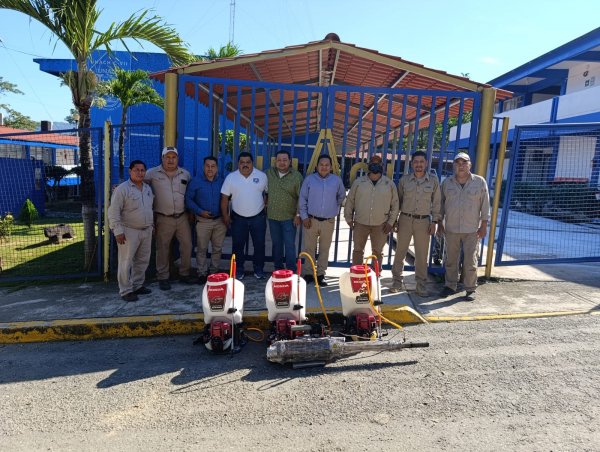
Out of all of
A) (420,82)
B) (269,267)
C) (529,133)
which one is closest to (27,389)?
(269,267)

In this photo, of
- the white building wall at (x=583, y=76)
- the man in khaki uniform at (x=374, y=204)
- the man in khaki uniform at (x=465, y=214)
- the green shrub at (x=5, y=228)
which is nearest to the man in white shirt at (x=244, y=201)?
the man in khaki uniform at (x=374, y=204)

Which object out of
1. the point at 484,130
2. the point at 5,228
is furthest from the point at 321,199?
the point at 5,228

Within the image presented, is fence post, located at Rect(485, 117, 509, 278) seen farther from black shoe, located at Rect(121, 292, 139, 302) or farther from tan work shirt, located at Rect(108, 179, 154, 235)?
black shoe, located at Rect(121, 292, 139, 302)

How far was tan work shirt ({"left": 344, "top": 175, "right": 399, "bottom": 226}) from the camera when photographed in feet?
17.5

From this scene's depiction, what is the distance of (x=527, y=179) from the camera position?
29.0ft

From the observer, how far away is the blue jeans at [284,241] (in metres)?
5.77

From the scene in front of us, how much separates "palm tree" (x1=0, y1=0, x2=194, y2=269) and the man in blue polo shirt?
1933mm

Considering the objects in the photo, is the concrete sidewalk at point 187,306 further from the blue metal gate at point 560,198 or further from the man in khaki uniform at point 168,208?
the blue metal gate at point 560,198

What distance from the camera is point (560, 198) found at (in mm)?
9781

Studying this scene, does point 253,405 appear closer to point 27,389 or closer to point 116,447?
→ point 116,447

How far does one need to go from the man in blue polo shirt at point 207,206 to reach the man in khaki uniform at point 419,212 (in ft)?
8.07

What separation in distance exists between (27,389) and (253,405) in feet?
6.40

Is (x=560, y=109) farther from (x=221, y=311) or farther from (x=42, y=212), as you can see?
(x=42, y=212)

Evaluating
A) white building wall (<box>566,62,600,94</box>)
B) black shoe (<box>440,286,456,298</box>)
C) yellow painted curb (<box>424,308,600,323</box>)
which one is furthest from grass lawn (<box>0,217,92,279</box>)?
white building wall (<box>566,62,600,94</box>)
